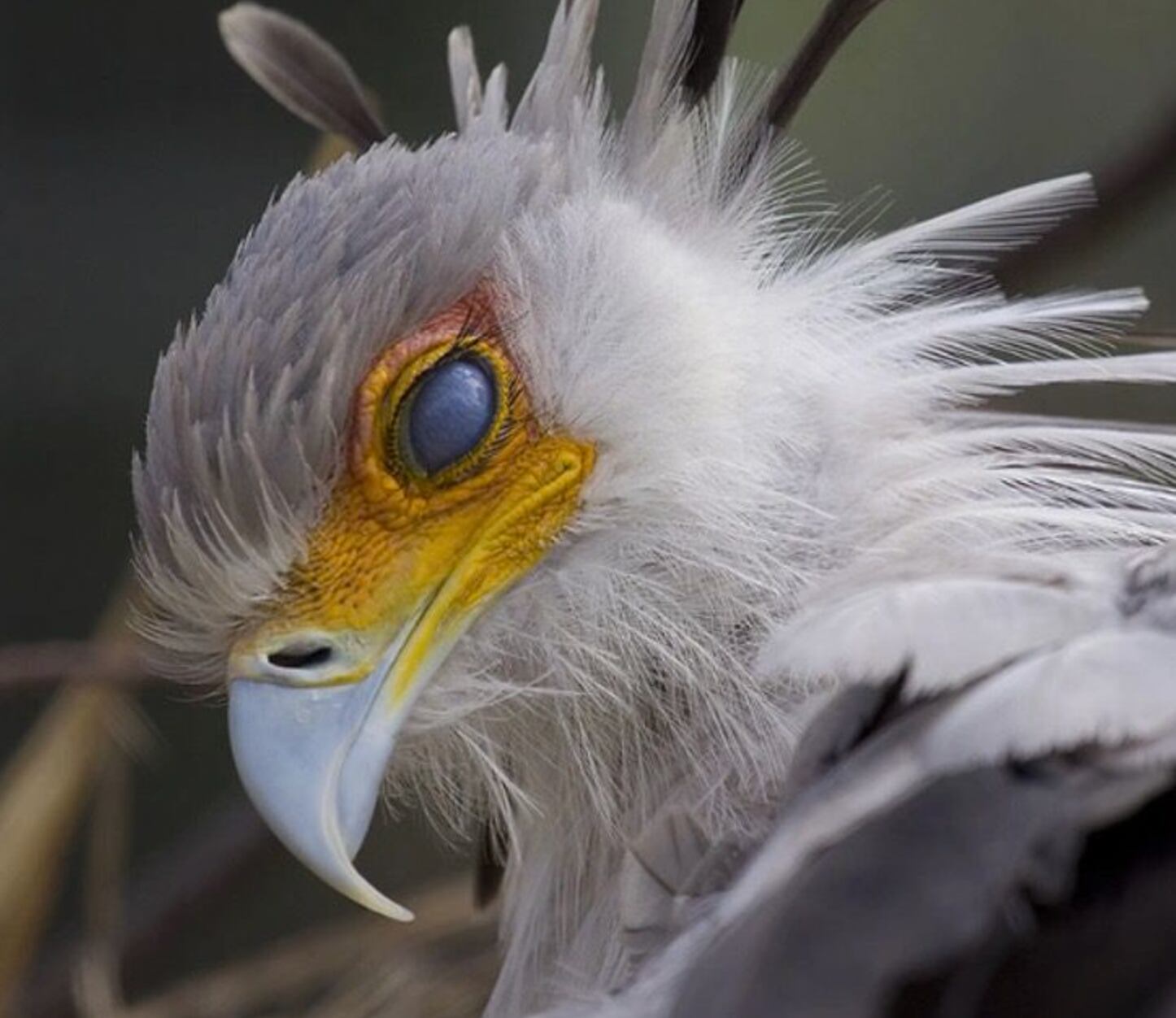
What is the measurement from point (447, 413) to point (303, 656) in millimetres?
154

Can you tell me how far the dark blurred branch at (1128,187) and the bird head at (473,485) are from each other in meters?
0.64

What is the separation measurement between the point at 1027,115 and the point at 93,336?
130 centimetres

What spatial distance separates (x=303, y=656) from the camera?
116cm

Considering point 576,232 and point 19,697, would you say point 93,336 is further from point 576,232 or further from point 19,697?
point 576,232

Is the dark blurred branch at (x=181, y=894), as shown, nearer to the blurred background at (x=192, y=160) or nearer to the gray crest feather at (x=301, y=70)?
the blurred background at (x=192, y=160)

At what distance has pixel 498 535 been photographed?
3.90ft

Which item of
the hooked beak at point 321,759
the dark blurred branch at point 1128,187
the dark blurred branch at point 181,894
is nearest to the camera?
the hooked beak at point 321,759

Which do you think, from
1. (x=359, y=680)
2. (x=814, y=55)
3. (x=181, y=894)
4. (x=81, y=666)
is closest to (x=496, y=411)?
(x=359, y=680)

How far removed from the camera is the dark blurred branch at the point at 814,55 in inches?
51.3

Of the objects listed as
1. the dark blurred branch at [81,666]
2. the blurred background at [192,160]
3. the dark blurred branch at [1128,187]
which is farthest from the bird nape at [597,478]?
the blurred background at [192,160]

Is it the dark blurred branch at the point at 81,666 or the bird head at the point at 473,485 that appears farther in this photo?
the dark blurred branch at the point at 81,666

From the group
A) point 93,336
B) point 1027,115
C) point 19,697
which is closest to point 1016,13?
point 1027,115

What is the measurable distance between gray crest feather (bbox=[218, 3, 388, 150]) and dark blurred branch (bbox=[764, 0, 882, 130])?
0.93 ft

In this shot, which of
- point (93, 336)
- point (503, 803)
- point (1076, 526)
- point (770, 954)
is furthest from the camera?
point (93, 336)
